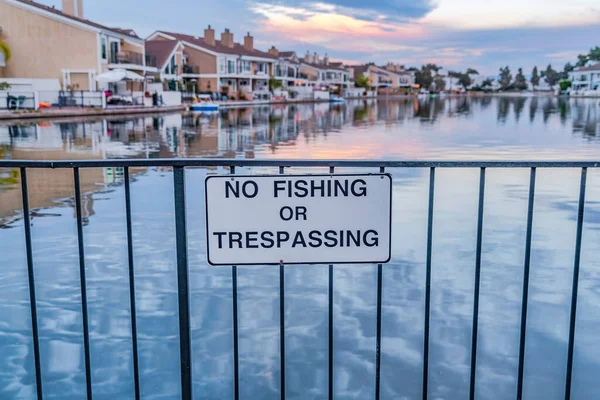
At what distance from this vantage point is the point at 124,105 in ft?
150

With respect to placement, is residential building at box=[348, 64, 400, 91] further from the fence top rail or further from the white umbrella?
the fence top rail

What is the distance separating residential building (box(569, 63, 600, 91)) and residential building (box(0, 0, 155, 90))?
101877 mm

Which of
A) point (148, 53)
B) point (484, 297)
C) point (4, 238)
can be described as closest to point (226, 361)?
point (484, 297)

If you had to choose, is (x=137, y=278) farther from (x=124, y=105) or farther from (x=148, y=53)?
(x=148, y=53)

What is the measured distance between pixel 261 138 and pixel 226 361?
2052cm

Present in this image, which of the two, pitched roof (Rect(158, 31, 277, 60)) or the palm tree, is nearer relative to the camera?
the palm tree

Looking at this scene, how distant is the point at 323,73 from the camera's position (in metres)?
125

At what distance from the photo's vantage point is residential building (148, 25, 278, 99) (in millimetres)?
76925

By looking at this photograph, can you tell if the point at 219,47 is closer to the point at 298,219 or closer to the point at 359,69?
the point at 359,69

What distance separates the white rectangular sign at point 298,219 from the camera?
291 centimetres

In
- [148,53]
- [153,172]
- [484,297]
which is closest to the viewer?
[484,297]

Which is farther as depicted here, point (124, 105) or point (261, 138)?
point (124, 105)

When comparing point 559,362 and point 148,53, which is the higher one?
point 148,53

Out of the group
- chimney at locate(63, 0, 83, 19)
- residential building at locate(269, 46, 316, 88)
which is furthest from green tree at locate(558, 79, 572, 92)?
chimney at locate(63, 0, 83, 19)
